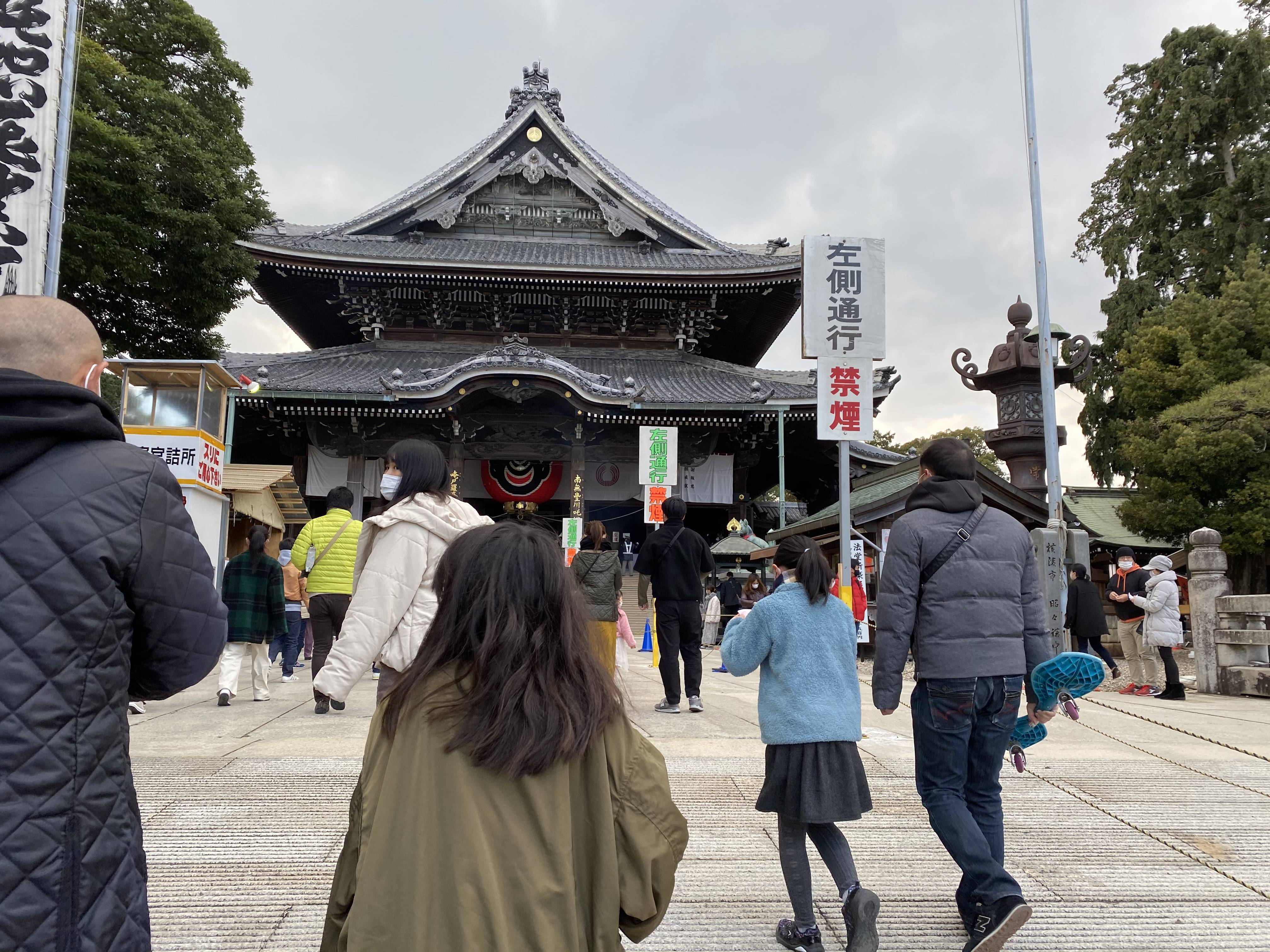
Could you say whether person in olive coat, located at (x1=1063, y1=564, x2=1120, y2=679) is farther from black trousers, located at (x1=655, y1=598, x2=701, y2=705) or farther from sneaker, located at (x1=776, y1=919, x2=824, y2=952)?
sneaker, located at (x1=776, y1=919, x2=824, y2=952)

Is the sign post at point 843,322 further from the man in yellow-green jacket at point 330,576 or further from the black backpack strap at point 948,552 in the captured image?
the man in yellow-green jacket at point 330,576

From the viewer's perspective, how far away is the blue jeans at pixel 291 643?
921cm

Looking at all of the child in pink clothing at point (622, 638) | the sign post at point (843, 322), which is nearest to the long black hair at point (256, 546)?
the child in pink clothing at point (622, 638)

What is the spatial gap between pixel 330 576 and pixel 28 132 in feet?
11.7

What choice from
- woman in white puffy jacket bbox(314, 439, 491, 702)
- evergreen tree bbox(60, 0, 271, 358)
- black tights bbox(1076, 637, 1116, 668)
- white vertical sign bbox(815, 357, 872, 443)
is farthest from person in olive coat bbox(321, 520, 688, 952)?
evergreen tree bbox(60, 0, 271, 358)

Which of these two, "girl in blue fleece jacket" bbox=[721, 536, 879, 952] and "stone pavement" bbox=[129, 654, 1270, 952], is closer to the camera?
"girl in blue fleece jacket" bbox=[721, 536, 879, 952]

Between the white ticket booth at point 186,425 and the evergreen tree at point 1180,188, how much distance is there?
17.9 meters

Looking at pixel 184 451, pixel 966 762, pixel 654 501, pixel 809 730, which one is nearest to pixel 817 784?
pixel 809 730

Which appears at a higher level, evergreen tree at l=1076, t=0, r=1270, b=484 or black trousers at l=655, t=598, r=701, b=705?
evergreen tree at l=1076, t=0, r=1270, b=484

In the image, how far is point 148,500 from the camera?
1.60 meters

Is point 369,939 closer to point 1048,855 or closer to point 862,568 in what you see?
point 1048,855

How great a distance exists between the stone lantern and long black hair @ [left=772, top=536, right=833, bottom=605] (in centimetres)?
864

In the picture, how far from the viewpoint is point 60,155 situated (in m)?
5.64

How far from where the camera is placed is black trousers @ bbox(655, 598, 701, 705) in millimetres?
6648
